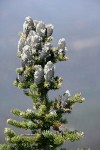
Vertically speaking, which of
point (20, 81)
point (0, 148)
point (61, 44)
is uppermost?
point (61, 44)

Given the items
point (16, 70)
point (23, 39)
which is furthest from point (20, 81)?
point (23, 39)

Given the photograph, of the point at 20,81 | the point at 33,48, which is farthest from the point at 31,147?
the point at 33,48

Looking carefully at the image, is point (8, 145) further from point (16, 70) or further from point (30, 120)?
point (16, 70)

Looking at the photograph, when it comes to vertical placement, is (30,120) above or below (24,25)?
below

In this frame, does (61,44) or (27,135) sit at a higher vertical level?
(61,44)

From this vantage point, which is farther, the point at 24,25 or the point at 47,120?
the point at 24,25

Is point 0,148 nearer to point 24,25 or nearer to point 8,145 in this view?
point 8,145
